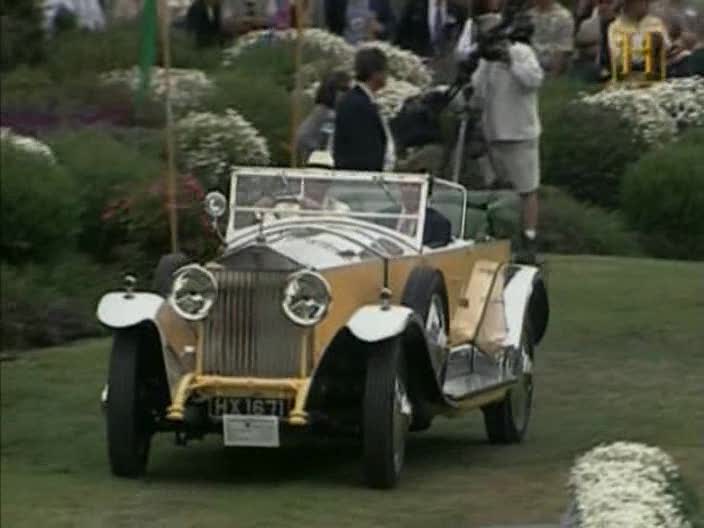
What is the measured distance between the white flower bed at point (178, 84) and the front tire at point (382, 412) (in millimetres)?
10391

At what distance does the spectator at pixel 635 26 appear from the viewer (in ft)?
64.0

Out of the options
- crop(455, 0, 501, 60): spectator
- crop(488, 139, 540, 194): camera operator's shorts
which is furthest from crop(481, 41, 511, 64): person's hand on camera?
crop(488, 139, 540, 194): camera operator's shorts

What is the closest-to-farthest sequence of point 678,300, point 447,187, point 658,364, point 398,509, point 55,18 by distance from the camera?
point 398,509, point 447,187, point 658,364, point 678,300, point 55,18

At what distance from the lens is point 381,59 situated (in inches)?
601

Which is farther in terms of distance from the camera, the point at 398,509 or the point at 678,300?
the point at 678,300

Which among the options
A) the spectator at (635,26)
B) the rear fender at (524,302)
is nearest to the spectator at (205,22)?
the spectator at (635,26)

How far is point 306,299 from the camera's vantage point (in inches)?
419

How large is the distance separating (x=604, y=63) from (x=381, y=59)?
6654mm

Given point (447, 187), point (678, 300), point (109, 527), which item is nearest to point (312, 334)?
point (109, 527)

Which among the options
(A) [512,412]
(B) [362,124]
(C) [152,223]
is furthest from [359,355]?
(C) [152,223]

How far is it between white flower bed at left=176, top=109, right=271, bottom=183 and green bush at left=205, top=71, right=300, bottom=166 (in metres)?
0.99

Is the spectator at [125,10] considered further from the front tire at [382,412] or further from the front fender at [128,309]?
the front tire at [382,412]

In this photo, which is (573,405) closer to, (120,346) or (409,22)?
(120,346)

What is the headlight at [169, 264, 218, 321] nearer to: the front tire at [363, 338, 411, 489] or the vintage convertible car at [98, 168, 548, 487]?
the vintage convertible car at [98, 168, 548, 487]
